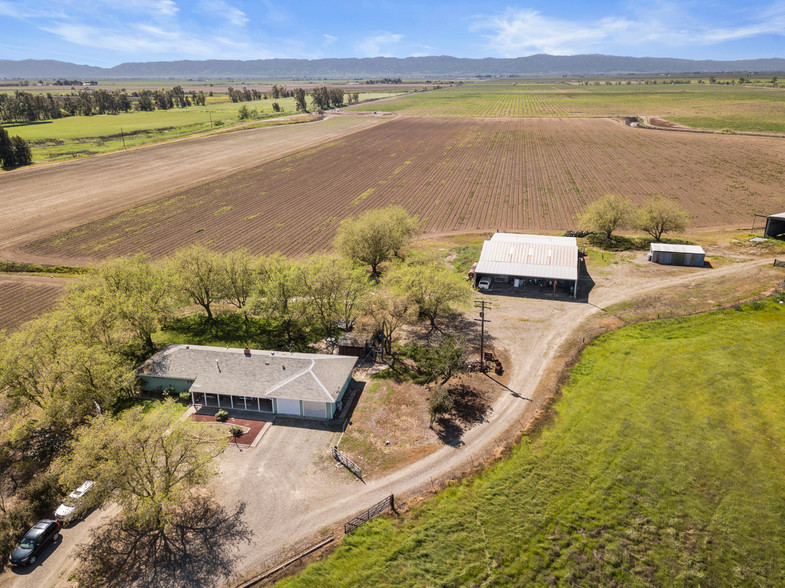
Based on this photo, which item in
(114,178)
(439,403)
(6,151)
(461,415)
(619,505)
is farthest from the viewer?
(6,151)

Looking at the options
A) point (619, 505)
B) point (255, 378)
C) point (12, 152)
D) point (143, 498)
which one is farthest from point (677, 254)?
point (12, 152)

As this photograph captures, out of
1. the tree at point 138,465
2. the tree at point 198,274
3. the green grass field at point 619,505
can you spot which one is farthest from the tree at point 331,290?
the green grass field at point 619,505

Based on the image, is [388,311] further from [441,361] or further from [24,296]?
[24,296]

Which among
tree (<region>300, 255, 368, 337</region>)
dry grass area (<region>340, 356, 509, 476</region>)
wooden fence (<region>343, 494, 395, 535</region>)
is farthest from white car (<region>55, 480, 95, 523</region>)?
tree (<region>300, 255, 368, 337</region>)

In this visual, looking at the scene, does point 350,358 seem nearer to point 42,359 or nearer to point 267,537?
point 267,537

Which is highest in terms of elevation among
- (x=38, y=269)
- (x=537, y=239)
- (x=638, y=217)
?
(x=638, y=217)

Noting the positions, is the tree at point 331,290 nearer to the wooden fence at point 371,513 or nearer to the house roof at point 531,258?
the house roof at point 531,258
